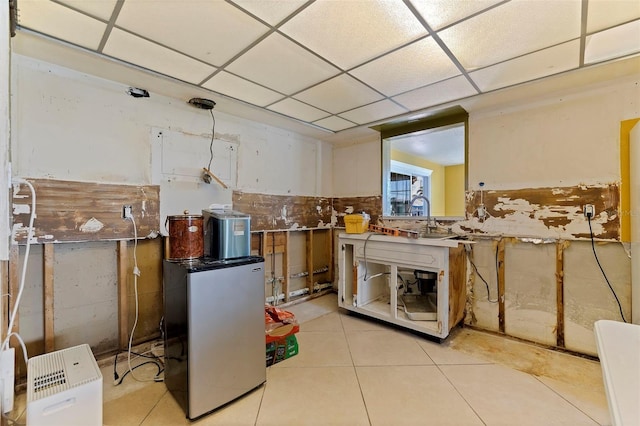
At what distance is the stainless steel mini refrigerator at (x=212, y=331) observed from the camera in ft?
5.20

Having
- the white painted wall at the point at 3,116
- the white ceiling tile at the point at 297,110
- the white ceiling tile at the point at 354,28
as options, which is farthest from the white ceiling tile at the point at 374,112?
the white painted wall at the point at 3,116

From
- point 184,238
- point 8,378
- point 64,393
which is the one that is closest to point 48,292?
point 8,378

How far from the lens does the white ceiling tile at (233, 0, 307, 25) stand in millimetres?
1415

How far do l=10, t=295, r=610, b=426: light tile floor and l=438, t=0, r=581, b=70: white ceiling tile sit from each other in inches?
91.0

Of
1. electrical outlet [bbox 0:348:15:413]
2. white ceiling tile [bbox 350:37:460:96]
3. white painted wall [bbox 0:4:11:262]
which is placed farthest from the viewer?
white ceiling tile [bbox 350:37:460:96]

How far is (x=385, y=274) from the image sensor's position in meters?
3.48

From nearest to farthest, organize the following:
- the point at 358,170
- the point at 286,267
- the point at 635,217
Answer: the point at 635,217
the point at 286,267
the point at 358,170

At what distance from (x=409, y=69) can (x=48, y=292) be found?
3.16 meters

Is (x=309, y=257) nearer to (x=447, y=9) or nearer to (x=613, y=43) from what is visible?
(x=447, y=9)

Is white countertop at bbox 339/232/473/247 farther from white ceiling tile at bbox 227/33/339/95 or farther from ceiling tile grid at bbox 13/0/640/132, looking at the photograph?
white ceiling tile at bbox 227/33/339/95

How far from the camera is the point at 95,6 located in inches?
56.2

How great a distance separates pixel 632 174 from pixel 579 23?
1.27m

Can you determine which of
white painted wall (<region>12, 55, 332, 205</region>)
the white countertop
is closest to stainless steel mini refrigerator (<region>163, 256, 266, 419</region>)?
white painted wall (<region>12, 55, 332, 205</region>)

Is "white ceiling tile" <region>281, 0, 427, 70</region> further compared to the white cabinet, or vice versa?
the white cabinet
